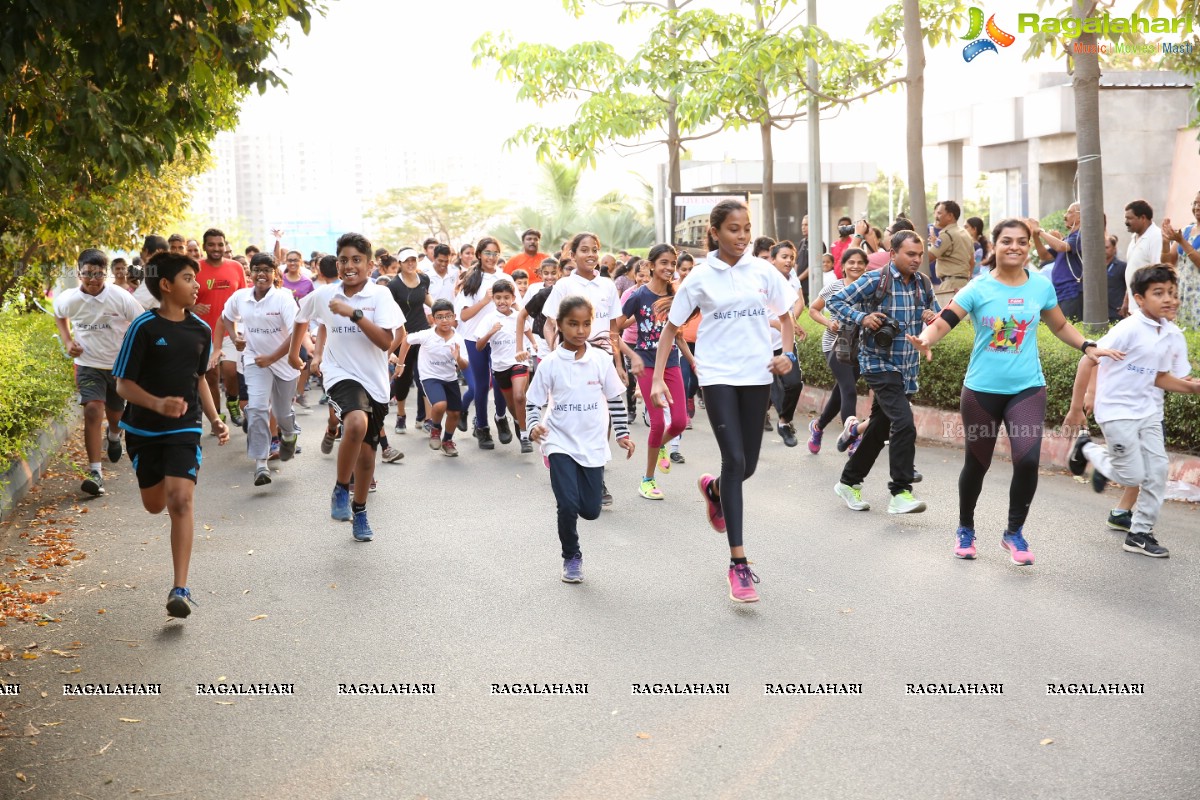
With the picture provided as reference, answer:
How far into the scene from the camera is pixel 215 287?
11812 millimetres

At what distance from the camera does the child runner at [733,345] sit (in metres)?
6.54

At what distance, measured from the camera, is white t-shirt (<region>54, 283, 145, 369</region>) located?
1015 centimetres

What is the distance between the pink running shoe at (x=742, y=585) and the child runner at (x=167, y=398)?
2741mm

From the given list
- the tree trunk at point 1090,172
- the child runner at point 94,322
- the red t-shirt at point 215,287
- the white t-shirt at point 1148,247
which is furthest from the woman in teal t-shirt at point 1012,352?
the red t-shirt at point 215,287

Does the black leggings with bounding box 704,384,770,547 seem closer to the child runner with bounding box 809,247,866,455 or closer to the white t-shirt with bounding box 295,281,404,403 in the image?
the white t-shirt with bounding box 295,281,404,403

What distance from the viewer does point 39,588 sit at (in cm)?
702

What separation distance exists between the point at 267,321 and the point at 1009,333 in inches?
244

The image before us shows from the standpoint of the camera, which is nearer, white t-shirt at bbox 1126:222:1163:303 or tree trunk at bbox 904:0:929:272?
white t-shirt at bbox 1126:222:1163:303

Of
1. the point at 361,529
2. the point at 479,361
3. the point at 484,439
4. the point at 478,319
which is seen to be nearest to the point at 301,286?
the point at 478,319

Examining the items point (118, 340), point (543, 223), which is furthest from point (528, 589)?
point (543, 223)

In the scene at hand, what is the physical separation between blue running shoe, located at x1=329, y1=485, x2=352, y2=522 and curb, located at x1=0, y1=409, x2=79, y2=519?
2170 millimetres

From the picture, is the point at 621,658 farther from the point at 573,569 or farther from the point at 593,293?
the point at 593,293

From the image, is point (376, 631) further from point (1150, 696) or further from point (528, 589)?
point (1150, 696)

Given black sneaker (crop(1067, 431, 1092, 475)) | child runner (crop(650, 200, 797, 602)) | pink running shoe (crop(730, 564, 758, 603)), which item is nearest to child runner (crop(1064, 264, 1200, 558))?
black sneaker (crop(1067, 431, 1092, 475))
